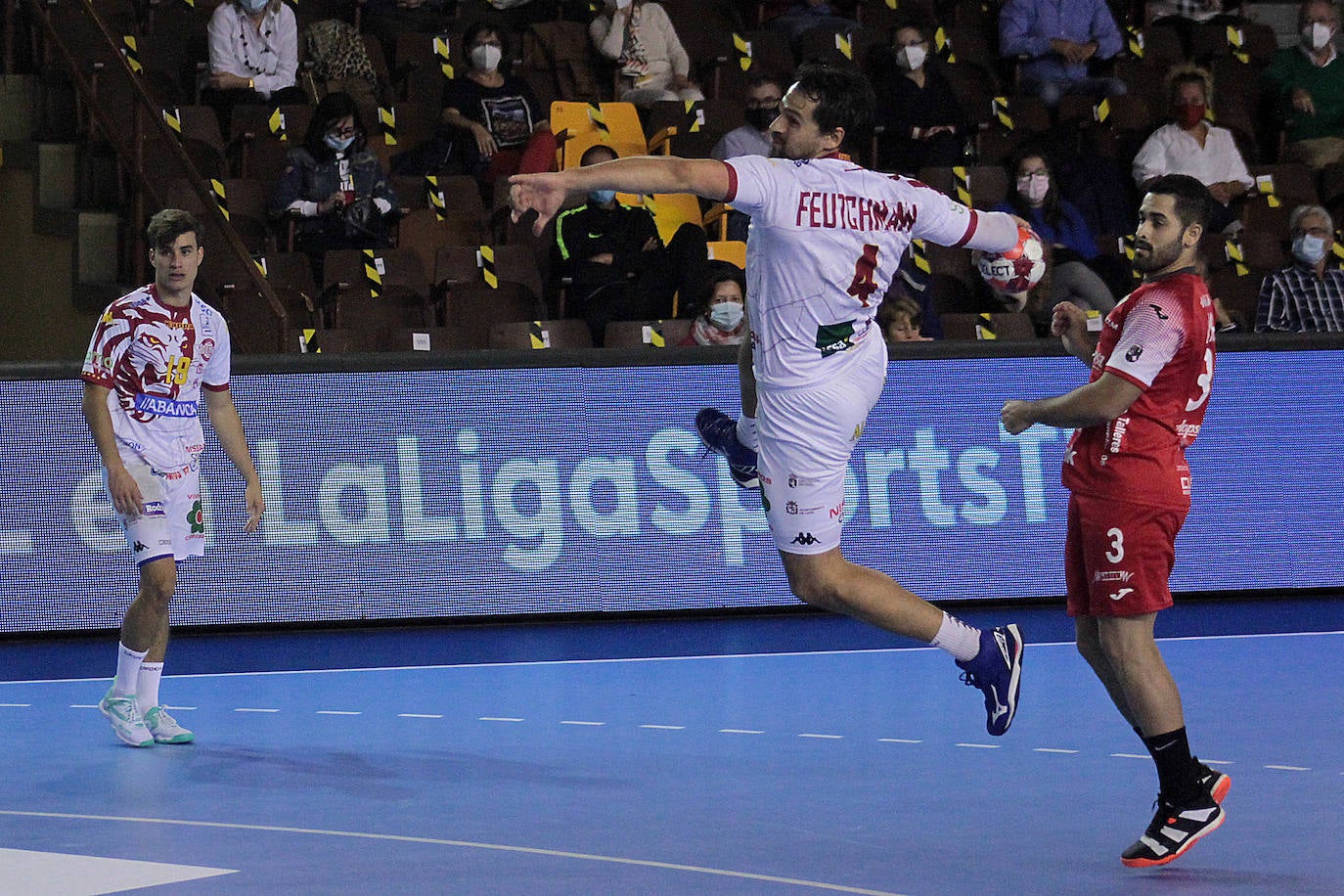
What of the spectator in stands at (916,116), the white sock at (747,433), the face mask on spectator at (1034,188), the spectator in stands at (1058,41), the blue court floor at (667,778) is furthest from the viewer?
the spectator in stands at (1058,41)

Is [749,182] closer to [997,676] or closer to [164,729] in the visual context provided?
[997,676]

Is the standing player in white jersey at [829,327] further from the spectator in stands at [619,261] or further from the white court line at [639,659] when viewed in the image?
the spectator in stands at [619,261]

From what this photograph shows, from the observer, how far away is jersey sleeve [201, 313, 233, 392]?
7.43m

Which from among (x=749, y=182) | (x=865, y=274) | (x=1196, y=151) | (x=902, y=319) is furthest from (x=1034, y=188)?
(x=749, y=182)

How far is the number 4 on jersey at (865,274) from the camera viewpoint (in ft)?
19.6

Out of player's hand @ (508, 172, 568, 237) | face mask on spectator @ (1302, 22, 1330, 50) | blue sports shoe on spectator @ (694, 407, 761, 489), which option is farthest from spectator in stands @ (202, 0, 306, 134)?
player's hand @ (508, 172, 568, 237)

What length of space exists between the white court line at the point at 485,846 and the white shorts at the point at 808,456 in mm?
1270

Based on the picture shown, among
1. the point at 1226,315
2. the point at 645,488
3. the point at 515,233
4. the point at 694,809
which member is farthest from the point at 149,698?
the point at 1226,315

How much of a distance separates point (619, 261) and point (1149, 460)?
665 cm

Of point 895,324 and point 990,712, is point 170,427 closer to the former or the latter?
A: point 990,712

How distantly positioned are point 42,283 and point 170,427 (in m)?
6.03

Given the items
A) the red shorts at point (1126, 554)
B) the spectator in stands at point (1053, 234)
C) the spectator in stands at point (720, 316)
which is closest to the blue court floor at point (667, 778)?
the red shorts at point (1126, 554)

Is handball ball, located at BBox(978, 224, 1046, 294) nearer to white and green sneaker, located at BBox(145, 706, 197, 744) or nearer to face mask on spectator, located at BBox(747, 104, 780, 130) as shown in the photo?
white and green sneaker, located at BBox(145, 706, 197, 744)

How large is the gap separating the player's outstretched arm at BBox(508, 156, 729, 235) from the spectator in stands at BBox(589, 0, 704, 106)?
8153 millimetres
